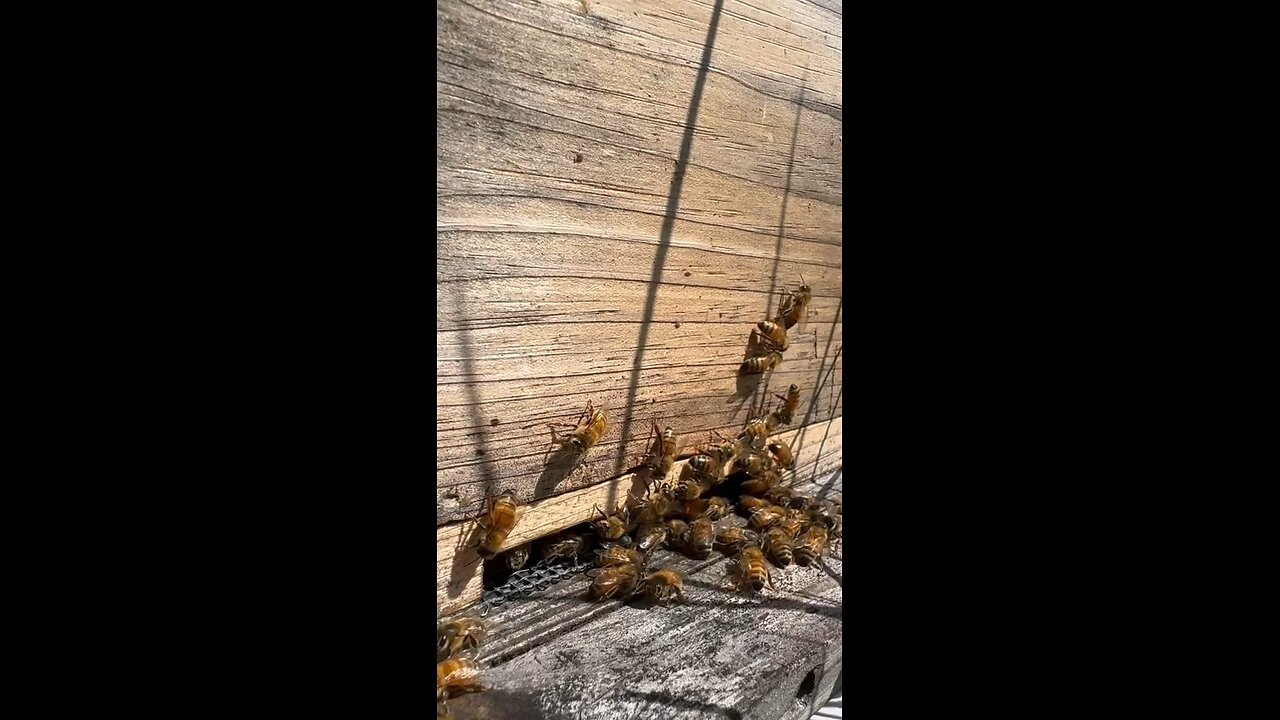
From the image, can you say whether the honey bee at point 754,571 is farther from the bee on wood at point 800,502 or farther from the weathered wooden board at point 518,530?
the bee on wood at point 800,502

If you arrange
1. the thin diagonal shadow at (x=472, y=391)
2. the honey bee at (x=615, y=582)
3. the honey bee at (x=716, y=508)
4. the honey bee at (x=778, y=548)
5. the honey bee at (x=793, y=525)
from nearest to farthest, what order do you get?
the thin diagonal shadow at (x=472, y=391), the honey bee at (x=615, y=582), the honey bee at (x=778, y=548), the honey bee at (x=793, y=525), the honey bee at (x=716, y=508)

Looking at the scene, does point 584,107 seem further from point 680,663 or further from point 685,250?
point 680,663

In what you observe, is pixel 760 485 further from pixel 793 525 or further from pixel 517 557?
pixel 517 557

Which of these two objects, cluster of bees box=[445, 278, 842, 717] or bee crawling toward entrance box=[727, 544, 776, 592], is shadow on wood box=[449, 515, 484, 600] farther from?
bee crawling toward entrance box=[727, 544, 776, 592]

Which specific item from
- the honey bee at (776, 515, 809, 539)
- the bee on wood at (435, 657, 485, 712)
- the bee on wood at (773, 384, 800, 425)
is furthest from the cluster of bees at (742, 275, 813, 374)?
the bee on wood at (435, 657, 485, 712)

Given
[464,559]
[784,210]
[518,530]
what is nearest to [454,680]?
[464,559]

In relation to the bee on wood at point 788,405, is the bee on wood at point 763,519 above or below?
below

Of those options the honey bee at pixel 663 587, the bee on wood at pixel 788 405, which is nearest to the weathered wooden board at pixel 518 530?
the honey bee at pixel 663 587

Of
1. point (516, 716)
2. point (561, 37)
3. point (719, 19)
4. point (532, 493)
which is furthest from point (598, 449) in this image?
point (719, 19)
